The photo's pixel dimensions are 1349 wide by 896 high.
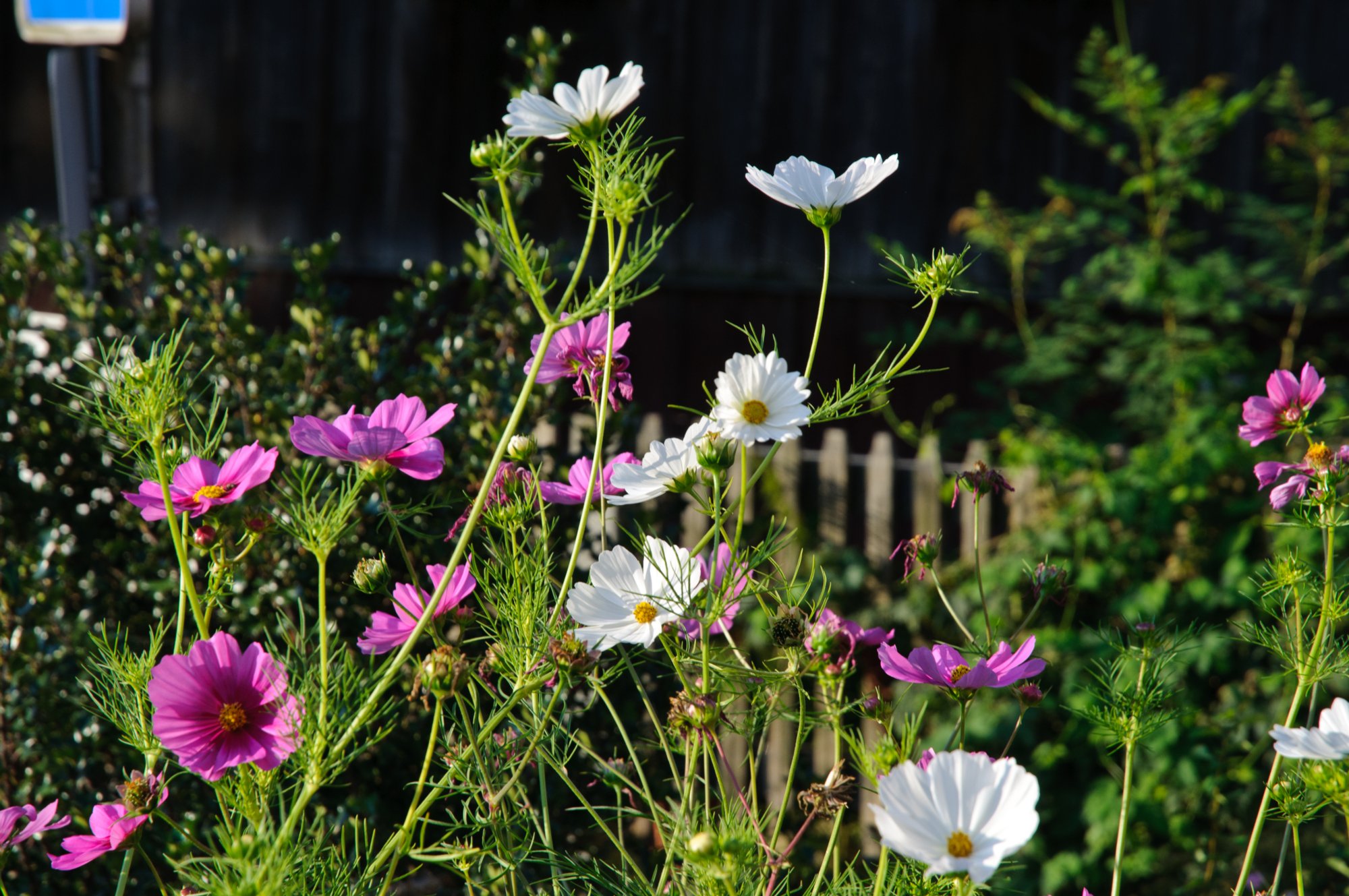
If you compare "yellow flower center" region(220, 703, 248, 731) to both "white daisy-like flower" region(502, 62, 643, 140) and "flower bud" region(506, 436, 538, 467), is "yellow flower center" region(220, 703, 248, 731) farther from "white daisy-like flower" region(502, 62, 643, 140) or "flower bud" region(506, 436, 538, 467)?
"white daisy-like flower" region(502, 62, 643, 140)

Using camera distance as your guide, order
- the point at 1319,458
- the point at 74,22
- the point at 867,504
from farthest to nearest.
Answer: the point at 867,504
the point at 74,22
the point at 1319,458

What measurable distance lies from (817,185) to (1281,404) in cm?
55

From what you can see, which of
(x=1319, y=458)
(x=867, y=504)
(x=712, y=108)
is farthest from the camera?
(x=712, y=108)

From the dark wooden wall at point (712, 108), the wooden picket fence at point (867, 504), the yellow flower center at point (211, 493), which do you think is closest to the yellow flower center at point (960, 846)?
the yellow flower center at point (211, 493)

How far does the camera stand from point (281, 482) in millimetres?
2211

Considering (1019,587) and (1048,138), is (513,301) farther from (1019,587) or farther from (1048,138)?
(1048,138)

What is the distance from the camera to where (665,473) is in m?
0.98

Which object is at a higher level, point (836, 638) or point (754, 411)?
point (754, 411)

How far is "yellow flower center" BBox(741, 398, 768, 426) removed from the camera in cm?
90

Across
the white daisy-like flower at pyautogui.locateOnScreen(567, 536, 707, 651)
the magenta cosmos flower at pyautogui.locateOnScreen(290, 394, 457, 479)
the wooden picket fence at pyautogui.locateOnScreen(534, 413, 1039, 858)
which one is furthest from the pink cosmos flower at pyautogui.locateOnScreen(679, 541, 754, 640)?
the wooden picket fence at pyautogui.locateOnScreen(534, 413, 1039, 858)

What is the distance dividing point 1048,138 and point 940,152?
565 mm

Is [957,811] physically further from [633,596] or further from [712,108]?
[712,108]

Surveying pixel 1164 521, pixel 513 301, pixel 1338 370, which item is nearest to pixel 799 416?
pixel 513 301

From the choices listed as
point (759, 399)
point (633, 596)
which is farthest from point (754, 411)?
point (633, 596)
